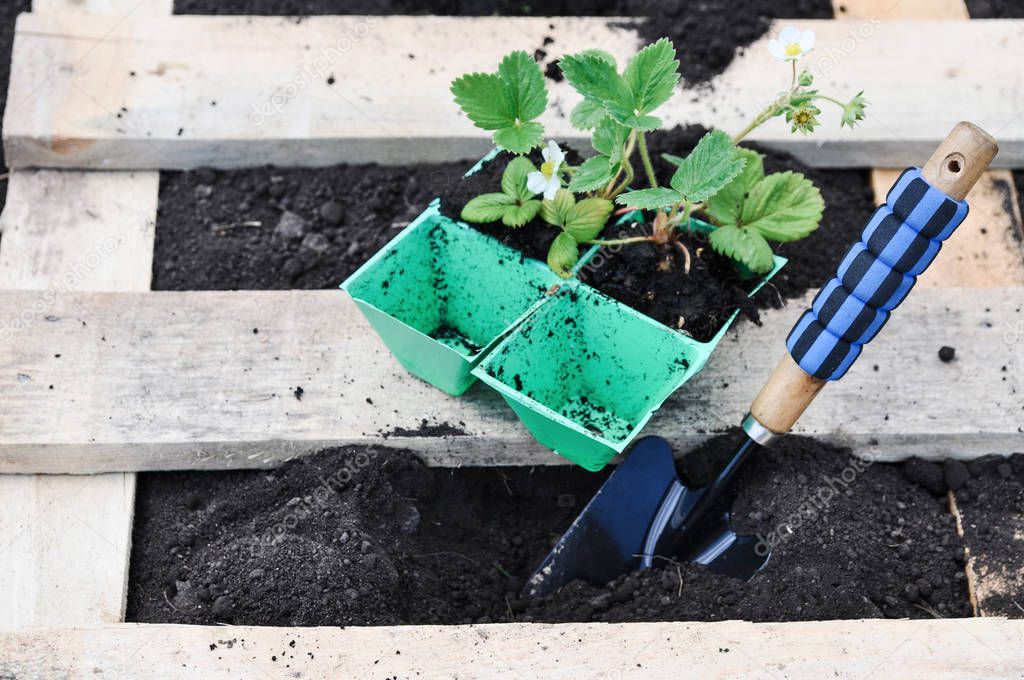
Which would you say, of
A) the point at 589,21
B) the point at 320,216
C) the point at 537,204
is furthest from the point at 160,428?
the point at 589,21

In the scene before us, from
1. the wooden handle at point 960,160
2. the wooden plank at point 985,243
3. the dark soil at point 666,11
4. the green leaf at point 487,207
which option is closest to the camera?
the wooden handle at point 960,160

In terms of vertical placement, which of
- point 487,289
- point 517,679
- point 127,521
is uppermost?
point 487,289

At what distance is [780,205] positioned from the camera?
6.10ft

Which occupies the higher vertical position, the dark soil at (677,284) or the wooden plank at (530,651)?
the dark soil at (677,284)

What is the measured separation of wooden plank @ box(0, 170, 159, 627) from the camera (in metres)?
1.86

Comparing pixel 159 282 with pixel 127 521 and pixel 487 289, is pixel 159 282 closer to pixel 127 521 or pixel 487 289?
pixel 127 521

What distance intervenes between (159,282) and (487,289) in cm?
73

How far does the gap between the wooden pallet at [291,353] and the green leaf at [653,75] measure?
54cm

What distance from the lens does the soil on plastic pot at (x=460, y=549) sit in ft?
5.89

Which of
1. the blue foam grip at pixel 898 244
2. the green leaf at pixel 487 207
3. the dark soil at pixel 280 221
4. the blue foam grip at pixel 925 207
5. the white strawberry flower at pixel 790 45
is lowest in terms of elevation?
the dark soil at pixel 280 221

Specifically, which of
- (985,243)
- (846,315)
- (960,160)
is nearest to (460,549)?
(846,315)

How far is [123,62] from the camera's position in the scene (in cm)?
233

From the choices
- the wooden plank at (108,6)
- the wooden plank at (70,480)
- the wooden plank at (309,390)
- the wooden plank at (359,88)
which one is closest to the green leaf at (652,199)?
the wooden plank at (309,390)

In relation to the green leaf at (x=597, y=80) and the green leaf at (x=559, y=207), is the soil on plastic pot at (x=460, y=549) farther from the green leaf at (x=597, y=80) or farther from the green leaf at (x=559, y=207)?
the green leaf at (x=597, y=80)
